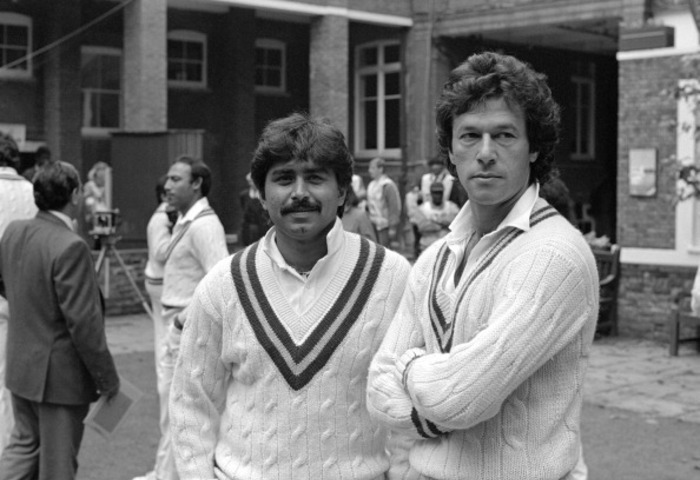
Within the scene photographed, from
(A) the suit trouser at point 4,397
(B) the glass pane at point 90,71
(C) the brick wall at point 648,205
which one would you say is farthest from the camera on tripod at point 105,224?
(B) the glass pane at point 90,71

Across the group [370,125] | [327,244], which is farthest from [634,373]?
[370,125]

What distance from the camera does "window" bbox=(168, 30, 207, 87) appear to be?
23.8 metres

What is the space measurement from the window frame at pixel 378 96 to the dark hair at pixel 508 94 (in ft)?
69.3

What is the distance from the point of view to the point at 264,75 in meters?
25.1

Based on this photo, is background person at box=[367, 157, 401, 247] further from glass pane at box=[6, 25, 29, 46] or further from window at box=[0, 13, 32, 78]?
glass pane at box=[6, 25, 29, 46]

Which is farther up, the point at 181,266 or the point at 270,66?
the point at 270,66

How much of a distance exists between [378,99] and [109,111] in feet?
19.4

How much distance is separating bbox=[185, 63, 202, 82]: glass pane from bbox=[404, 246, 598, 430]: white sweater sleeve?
876 inches

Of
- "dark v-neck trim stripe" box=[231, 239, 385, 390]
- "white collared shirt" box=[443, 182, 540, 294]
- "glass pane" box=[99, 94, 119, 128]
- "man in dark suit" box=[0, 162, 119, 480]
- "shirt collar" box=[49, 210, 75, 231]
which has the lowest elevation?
"man in dark suit" box=[0, 162, 119, 480]

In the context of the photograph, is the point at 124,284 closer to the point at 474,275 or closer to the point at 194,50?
the point at 194,50

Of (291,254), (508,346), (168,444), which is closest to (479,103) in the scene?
(508,346)

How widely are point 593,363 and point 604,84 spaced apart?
53.8 ft

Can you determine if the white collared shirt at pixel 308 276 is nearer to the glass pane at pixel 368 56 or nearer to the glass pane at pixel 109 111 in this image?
the glass pane at pixel 109 111

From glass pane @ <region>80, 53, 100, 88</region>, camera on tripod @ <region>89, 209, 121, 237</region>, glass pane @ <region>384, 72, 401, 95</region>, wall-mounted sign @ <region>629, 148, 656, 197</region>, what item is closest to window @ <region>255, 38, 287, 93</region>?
glass pane @ <region>384, 72, 401, 95</region>
